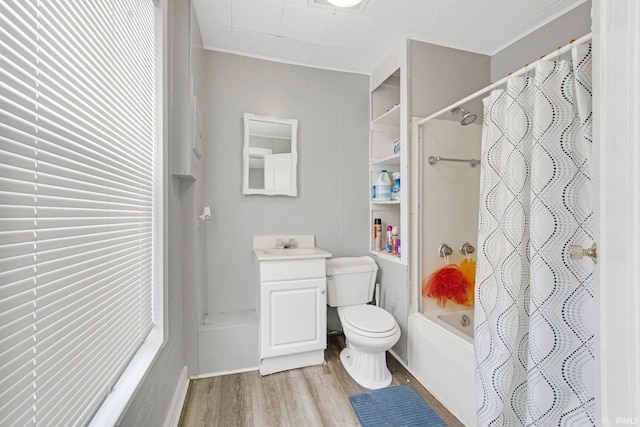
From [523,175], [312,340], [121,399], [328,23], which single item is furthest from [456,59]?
[121,399]

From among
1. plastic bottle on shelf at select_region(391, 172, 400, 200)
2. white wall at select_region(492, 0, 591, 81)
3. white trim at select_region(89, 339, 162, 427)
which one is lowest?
white trim at select_region(89, 339, 162, 427)

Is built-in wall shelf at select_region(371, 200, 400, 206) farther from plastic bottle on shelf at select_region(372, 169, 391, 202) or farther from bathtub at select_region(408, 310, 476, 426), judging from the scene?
bathtub at select_region(408, 310, 476, 426)

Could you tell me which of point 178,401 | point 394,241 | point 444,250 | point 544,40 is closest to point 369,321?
point 394,241

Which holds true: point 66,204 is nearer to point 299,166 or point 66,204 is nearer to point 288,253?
point 288,253

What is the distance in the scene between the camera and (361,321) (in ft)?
5.86

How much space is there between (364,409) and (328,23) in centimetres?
241

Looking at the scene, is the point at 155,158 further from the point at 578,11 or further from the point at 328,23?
the point at 578,11

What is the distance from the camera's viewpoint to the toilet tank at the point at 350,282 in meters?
2.09

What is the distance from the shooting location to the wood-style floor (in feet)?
4.81

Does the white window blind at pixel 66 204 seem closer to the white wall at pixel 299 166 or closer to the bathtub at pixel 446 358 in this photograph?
the white wall at pixel 299 166

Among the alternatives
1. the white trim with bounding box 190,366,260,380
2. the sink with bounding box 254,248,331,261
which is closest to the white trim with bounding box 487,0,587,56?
the sink with bounding box 254,248,331,261

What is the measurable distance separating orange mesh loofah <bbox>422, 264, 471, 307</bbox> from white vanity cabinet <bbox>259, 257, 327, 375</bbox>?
75 cm

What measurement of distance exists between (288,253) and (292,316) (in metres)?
0.45

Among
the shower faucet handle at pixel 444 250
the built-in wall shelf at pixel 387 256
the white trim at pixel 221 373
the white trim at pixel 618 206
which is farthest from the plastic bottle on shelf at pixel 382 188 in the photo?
→ the white trim at pixel 618 206
